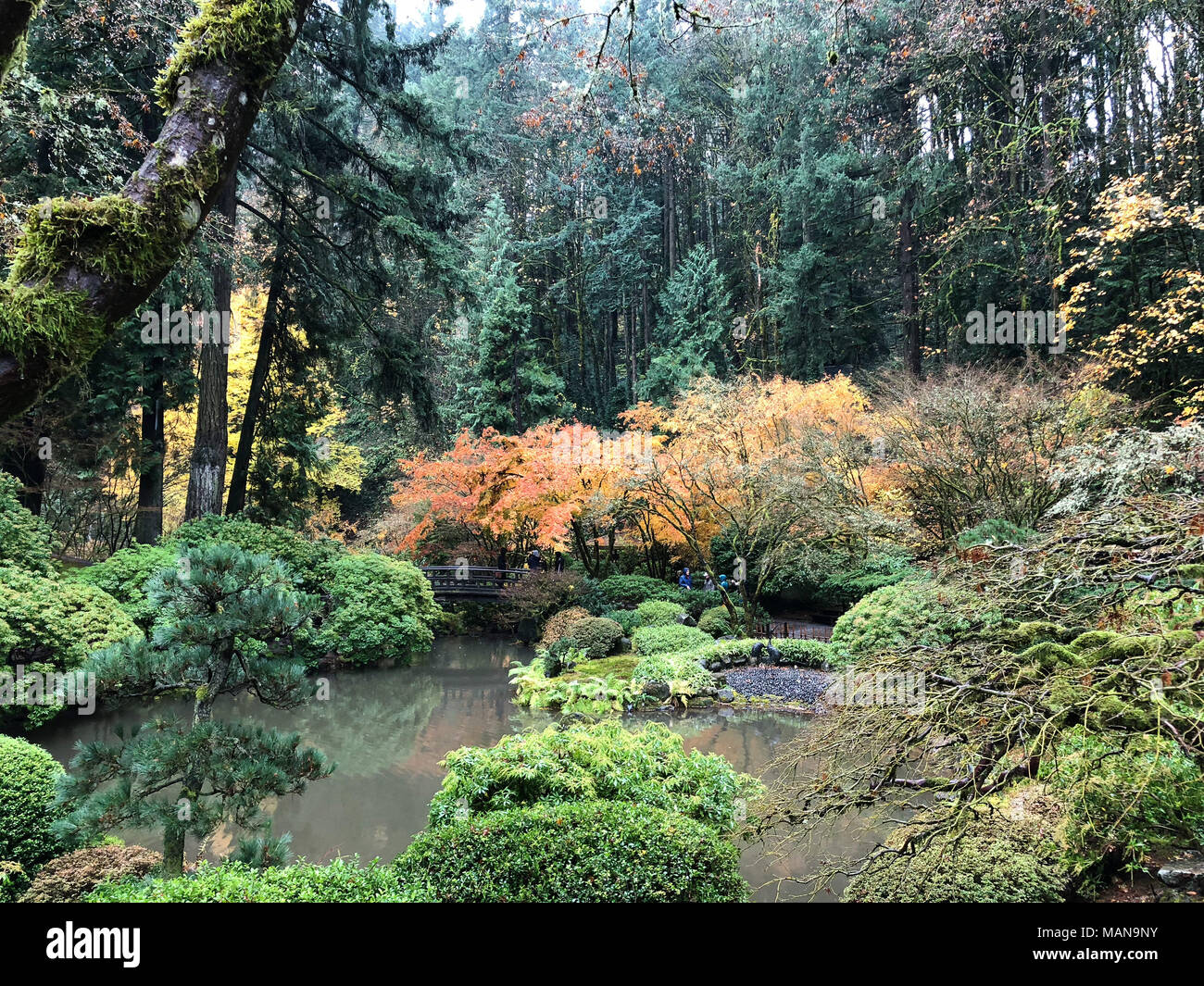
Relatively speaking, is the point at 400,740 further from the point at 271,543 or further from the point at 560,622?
the point at 271,543

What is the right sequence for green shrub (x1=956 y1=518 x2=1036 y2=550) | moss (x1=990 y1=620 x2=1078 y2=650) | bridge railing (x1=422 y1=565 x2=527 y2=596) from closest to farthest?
moss (x1=990 y1=620 x2=1078 y2=650) < green shrub (x1=956 y1=518 x2=1036 y2=550) < bridge railing (x1=422 y1=565 x2=527 y2=596)

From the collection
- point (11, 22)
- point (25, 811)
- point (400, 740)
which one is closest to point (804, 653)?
point (400, 740)

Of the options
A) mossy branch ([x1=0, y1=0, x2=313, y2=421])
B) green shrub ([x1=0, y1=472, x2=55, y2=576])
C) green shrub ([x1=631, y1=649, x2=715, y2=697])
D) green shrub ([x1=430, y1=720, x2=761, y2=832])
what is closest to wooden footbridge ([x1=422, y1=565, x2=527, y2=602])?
green shrub ([x1=631, y1=649, x2=715, y2=697])

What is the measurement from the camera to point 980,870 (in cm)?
379

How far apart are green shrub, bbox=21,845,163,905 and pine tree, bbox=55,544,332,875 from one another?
174 millimetres

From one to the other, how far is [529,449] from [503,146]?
1871 cm

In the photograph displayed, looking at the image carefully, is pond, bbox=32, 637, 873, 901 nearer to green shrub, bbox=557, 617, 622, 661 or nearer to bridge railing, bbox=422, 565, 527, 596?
green shrub, bbox=557, 617, 622, 661

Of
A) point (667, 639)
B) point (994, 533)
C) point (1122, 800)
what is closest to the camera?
point (1122, 800)

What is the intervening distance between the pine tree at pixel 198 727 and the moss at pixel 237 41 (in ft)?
9.27

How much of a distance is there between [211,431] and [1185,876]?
42.4 ft

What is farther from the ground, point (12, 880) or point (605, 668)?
point (12, 880)

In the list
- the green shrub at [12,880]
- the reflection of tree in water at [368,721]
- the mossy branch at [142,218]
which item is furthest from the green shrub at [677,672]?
the mossy branch at [142,218]

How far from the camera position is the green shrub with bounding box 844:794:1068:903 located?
11.5ft
